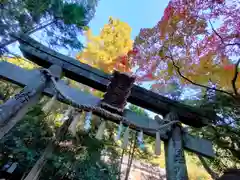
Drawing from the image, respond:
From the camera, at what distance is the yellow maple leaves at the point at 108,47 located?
24.7ft

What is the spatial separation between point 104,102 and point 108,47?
6.31 metres

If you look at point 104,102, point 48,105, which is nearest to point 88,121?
point 104,102

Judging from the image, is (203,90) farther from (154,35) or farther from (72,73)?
(72,73)

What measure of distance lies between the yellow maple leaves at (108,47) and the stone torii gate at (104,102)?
4.28 m

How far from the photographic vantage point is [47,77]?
2.47m

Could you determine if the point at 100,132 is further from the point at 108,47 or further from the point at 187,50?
the point at 108,47

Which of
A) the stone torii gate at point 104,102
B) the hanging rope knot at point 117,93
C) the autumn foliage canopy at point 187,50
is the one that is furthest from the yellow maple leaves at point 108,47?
the hanging rope knot at point 117,93

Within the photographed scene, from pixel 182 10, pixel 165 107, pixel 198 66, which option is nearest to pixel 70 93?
pixel 165 107

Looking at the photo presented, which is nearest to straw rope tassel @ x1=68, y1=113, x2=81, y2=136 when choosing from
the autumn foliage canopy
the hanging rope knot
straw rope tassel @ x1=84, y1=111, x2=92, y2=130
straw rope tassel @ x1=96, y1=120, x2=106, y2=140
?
straw rope tassel @ x1=84, y1=111, x2=92, y2=130

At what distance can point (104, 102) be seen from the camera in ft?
7.99

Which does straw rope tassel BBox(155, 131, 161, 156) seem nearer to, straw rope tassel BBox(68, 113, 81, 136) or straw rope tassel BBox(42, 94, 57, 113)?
straw rope tassel BBox(68, 113, 81, 136)

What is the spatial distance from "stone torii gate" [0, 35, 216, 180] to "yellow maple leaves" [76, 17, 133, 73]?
4.28 meters

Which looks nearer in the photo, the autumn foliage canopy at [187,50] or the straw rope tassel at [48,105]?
the straw rope tassel at [48,105]

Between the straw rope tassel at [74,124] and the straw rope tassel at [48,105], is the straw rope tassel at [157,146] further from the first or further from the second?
the straw rope tassel at [48,105]
